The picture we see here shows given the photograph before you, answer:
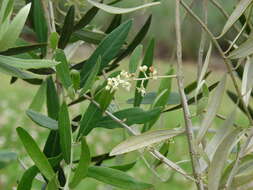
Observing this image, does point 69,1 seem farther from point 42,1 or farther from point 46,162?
point 46,162

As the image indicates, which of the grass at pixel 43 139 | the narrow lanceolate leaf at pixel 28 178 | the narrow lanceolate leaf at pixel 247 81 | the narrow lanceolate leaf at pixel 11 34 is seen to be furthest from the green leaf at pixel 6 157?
the grass at pixel 43 139

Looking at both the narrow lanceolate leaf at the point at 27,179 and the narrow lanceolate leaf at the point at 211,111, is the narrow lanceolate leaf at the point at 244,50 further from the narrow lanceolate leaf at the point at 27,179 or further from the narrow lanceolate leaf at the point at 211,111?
the narrow lanceolate leaf at the point at 27,179

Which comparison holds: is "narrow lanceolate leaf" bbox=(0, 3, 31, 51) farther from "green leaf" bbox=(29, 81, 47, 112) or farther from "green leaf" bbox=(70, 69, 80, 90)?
"green leaf" bbox=(29, 81, 47, 112)

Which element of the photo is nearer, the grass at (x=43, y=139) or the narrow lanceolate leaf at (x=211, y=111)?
the narrow lanceolate leaf at (x=211, y=111)

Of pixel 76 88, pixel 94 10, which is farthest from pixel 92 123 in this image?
pixel 94 10

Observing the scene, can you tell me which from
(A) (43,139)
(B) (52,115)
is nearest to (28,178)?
(B) (52,115)

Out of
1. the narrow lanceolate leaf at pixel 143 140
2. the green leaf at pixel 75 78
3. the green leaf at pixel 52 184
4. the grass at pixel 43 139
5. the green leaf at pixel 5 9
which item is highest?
the green leaf at pixel 5 9

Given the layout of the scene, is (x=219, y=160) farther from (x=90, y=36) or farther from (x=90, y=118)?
(x=90, y=36)
